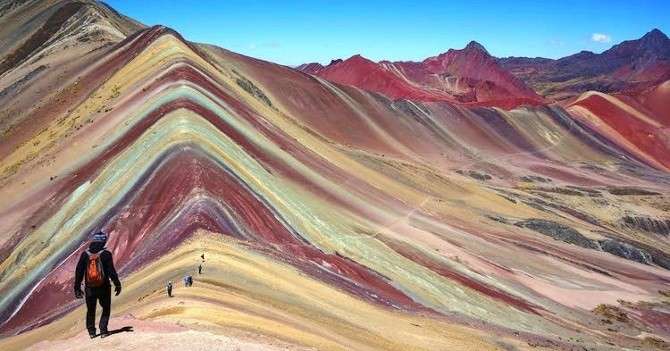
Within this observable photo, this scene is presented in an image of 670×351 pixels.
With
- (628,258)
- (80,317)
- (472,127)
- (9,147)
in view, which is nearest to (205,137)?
(80,317)

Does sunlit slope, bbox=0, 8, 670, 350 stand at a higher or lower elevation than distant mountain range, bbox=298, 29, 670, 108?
lower

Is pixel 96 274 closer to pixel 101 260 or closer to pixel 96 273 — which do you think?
pixel 96 273

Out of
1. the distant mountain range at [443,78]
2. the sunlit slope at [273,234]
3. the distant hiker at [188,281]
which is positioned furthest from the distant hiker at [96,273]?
the distant mountain range at [443,78]

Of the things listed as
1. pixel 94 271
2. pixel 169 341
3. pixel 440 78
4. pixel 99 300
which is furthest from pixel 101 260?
pixel 440 78

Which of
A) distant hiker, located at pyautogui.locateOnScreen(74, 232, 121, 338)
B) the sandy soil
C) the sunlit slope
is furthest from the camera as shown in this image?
the sunlit slope

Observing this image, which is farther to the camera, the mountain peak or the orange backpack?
the mountain peak

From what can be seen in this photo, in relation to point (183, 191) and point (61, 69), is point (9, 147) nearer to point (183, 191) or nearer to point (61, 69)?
point (61, 69)

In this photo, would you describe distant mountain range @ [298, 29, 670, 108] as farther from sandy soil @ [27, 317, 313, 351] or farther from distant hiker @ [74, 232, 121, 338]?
distant hiker @ [74, 232, 121, 338]

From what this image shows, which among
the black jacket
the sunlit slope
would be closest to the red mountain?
the sunlit slope
